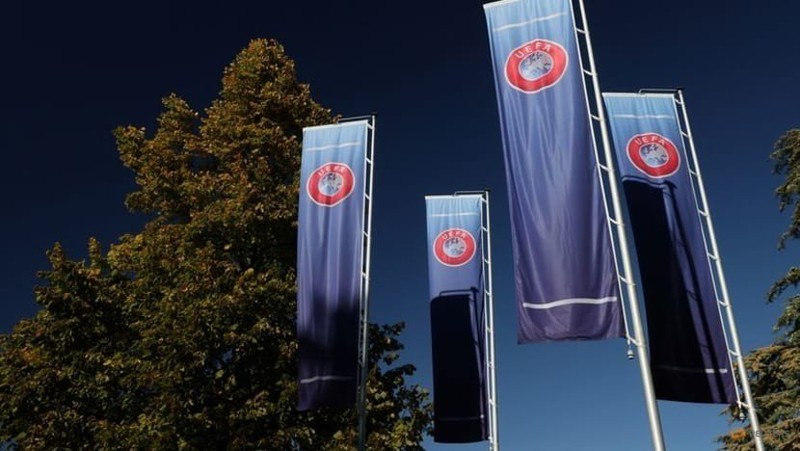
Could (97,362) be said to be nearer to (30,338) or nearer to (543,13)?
(30,338)

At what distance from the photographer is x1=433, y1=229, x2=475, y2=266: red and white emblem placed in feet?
51.5

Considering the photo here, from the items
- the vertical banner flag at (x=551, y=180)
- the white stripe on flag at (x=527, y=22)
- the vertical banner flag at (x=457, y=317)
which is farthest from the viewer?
the vertical banner flag at (x=457, y=317)

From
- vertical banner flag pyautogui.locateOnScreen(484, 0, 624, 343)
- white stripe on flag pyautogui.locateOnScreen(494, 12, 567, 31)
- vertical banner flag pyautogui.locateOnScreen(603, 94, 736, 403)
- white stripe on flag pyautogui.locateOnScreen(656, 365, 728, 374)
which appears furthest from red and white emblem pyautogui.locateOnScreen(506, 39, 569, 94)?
white stripe on flag pyautogui.locateOnScreen(656, 365, 728, 374)

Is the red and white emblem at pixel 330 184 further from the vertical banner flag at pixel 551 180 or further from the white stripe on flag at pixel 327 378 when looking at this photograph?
the vertical banner flag at pixel 551 180

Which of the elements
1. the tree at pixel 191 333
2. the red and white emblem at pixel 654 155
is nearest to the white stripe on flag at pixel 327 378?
the tree at pixel 191 333

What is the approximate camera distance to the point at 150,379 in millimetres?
12852

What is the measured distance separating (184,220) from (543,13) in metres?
11.3

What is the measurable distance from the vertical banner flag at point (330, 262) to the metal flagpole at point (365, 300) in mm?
173

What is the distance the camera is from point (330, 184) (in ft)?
41.5

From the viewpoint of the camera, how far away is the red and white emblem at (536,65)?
356 inches

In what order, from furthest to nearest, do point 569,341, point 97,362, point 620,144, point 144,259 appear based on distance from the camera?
1. point 144,259
2. point 97,362
3. point 620,144
4. point 569,341

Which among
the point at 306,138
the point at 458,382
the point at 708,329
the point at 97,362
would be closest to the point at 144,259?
the point at 97,362

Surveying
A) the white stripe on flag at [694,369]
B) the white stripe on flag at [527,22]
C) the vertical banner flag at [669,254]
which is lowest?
the white stripe on flag at [694,369]

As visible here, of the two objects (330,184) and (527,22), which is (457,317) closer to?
(330,184)
